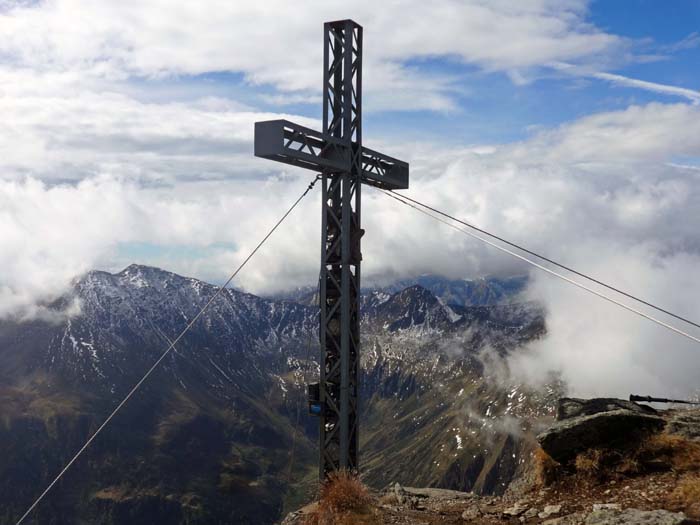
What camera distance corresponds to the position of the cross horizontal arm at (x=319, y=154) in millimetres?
17750

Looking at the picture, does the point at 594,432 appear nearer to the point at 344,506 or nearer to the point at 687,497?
the point at 687,497

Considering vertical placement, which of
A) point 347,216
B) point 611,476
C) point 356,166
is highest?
point 356,166

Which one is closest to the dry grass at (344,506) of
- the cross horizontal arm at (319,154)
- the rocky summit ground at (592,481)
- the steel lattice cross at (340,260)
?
the rocky summit ground at (592,481)

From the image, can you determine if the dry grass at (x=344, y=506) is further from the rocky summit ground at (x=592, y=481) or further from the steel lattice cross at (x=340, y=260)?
the steel lattice cross at (x=340, y=260)

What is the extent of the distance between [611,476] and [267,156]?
1216 centimetres

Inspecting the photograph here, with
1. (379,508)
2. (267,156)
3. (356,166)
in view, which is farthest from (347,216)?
(379,508)

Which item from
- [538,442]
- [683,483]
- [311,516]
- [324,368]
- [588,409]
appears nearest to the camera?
[683,483]

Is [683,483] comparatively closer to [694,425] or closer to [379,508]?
[694,425]

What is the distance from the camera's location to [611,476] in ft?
52.5

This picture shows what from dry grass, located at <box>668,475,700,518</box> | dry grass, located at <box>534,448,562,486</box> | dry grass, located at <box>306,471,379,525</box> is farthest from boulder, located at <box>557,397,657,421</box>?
dry grass, located at <box>306,471,379,525</box>

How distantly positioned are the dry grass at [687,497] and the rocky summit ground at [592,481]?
0.02 meters

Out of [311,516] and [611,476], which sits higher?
[611,476]

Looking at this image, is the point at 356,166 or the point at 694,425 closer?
the point at 694,425

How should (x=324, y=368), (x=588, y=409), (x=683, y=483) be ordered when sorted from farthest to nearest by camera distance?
(x=324, y=368)
(x=588, y=409)
(x=683, y=483)
